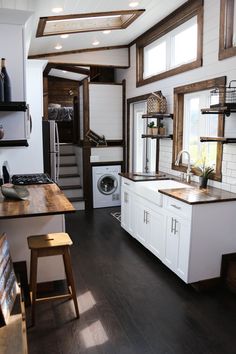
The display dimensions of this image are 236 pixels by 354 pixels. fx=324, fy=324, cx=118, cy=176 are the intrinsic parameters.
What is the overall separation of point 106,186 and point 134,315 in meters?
3.89

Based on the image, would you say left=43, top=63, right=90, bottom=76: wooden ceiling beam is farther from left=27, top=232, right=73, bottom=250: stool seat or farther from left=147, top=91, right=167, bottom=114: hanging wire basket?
left=27, top=232, right=73, bottom=250: stool seat

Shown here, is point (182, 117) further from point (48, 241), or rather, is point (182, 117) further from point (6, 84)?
point (48, 241)

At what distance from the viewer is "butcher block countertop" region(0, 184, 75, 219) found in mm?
2574

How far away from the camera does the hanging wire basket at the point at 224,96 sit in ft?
10.6

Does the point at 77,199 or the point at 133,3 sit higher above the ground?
the point at 133,3

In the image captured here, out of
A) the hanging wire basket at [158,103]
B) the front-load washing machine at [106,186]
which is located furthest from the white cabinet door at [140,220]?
the front-load washing machine at [106,186]

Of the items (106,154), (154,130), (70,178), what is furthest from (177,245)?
(70,178)

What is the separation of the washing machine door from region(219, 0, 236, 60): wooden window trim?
350cm

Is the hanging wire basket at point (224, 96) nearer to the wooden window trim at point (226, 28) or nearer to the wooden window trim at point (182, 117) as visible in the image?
the wooden window trim at point (182, 117)

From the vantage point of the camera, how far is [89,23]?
4555mm

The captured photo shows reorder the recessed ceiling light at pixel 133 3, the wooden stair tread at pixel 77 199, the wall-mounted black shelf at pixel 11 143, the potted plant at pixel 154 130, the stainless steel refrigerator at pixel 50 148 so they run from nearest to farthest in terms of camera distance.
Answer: the wall-mounted black shelf at pixel 11 143 → the recessed ceiling light at pixel 133 3 → the potted plant at pixel 154 130 → the stainless steel refrigerator at pixel 50 148 → the wooden stair tread at pixel 77 199

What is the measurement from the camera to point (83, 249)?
14.0ft

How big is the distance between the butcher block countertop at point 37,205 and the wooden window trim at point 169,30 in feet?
7.77

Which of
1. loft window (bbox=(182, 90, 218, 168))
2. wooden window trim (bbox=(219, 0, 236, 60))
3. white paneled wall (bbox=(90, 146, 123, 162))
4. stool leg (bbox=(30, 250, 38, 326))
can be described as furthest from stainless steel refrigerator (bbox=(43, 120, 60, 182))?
wooden window trim (bbox=(219, 0, 236, 60))
